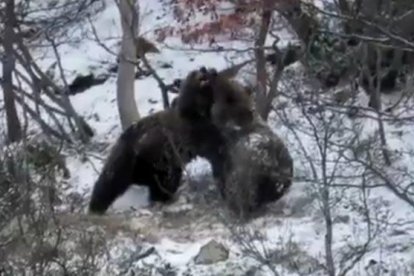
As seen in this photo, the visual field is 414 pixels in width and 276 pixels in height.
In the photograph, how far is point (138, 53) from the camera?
15930 mm

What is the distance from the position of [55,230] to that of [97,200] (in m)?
3.04

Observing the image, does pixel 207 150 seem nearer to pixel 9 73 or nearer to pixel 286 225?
pixel 286 225

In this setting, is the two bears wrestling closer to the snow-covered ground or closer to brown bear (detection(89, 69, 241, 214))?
brown bear (detection(89, 69, 241, 214))

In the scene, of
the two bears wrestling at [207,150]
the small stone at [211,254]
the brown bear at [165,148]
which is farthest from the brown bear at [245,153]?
the small stone at [211,254]

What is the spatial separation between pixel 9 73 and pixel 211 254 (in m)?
6.10

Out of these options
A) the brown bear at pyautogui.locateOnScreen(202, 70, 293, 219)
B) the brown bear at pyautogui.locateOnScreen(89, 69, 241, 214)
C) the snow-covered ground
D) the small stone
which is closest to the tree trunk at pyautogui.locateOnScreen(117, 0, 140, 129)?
the snow-covered ground

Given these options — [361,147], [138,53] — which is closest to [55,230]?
[361,147]

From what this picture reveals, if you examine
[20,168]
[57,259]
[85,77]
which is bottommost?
[57,259]

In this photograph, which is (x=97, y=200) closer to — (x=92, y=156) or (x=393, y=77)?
(x=92, y=156)

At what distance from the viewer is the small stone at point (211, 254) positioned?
916 centimetres

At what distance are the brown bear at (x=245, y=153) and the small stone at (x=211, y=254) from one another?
0.95 metres

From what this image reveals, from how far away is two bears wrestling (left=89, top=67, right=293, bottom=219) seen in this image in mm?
10453

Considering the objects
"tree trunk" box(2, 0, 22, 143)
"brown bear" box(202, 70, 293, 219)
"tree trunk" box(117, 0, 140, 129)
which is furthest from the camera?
"tree trunk" box(2, 0, 22, 143)

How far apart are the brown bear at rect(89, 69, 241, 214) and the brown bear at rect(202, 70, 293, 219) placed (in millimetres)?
114
